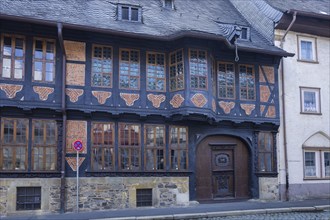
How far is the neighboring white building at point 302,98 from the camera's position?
20422 millimetres

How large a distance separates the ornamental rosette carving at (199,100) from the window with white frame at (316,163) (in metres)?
6.45

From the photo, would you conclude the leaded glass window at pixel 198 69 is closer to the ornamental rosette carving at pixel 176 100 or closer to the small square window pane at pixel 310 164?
the ornamental rosette carving at pixel 176 100

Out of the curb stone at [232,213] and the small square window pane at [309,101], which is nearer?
the curb stone at [232,213]

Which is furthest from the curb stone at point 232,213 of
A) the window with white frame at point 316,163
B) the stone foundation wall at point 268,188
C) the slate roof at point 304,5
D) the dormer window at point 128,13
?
the slate roof at point 304,5

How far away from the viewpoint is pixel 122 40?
58.5 feet

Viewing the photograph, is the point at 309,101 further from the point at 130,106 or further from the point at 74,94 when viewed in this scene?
the point at 74,94

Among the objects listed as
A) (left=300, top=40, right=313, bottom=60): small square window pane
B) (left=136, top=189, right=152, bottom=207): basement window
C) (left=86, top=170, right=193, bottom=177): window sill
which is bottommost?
(left=136, top=189, right=152, bottom=207): basement window

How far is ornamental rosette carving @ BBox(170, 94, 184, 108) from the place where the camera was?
1775cm

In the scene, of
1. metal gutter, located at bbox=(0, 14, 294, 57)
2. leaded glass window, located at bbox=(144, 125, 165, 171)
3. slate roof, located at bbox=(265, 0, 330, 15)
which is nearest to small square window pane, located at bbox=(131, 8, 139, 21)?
metal gutter, located at bbox=(0, 14, 294, 57)

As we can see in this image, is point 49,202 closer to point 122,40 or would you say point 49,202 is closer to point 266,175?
point 122,40

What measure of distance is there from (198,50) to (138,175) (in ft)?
18.6

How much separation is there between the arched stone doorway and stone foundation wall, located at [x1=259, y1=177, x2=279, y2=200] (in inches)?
24.6

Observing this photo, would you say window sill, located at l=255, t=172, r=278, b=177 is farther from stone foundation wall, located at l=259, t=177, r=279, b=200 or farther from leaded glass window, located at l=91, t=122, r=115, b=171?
leaded glass window, located at l=91, t=122, r=115, b=171

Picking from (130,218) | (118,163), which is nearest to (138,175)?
(118,163)
